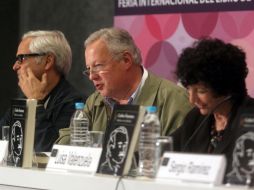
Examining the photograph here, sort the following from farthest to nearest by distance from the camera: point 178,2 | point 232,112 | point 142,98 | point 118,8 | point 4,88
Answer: point 4,88 → point 118,8 → point 178,2 → point 142,98 → point 232,112

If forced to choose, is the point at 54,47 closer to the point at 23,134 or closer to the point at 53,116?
the point at 53,116

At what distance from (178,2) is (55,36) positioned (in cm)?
74

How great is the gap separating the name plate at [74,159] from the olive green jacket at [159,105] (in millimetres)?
700

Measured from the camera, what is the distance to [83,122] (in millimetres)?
2803

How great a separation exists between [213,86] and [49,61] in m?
1.41

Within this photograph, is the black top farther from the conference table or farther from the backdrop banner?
the conference table

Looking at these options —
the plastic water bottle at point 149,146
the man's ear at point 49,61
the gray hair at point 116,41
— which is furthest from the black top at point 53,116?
the plastic water bottle at point 149,146

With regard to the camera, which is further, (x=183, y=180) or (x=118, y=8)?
(x=118, y=8)

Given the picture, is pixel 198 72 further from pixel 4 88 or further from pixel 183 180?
pixel 4 88

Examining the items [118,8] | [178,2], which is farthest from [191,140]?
[118,8]

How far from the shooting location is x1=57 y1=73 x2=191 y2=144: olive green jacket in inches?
116

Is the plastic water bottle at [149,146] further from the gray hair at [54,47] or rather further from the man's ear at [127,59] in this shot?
the gray hair at [54,47]

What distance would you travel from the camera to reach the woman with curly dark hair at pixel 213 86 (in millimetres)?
2496

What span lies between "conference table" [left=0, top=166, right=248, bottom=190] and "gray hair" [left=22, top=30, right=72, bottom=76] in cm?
131
